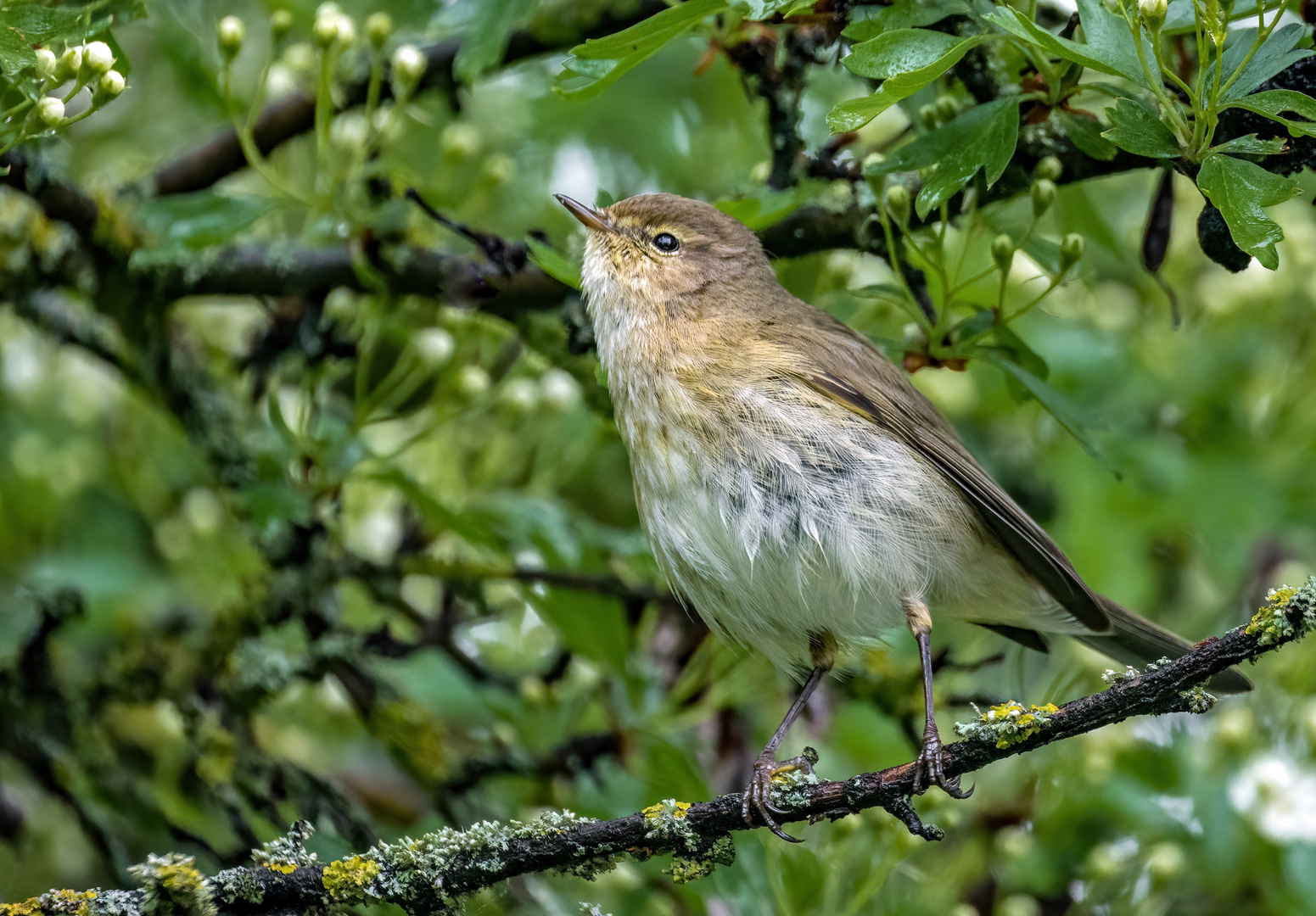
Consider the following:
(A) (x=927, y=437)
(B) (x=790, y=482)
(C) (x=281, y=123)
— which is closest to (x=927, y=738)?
(B) (x=790, y=482)

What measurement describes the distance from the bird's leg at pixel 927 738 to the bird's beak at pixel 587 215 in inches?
54.4

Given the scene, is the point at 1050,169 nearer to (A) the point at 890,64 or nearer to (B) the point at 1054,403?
(B) the point at 1054,403

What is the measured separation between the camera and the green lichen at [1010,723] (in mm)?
2211

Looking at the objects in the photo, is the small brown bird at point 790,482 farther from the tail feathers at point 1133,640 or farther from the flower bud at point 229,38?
the flower bud at point 229,38

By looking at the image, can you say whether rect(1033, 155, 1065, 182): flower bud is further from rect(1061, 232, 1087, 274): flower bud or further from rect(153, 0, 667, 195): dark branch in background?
rect(153, 0, 667, 195): dark branch in background

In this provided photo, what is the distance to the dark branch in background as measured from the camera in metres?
3.93

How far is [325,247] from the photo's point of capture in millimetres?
3834

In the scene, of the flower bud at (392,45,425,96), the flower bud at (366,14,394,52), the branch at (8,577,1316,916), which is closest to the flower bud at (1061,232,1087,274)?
the branch at (8,577,1316,916)

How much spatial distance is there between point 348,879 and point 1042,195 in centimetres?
204

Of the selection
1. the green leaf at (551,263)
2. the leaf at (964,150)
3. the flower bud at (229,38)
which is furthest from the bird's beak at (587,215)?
the leaf at (964,150)

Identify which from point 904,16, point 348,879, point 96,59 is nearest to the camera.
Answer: point 96,59

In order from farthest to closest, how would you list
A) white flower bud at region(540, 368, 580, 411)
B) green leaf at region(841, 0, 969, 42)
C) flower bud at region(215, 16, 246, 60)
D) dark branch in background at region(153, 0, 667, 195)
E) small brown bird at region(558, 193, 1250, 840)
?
1. white flower bud at region(540, 368, 580, 411)
2. dark branch in background at region(153, 0, 667, 195)
3. flower bud at region(215, 16, 246, 60)
4. small brown bird at region(558, 193, 1250, 840)
5. green leaf at region(841, 0, 969, 42)

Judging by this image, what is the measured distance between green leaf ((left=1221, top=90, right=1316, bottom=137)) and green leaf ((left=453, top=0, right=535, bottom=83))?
1.62m

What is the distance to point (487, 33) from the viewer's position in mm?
3043
